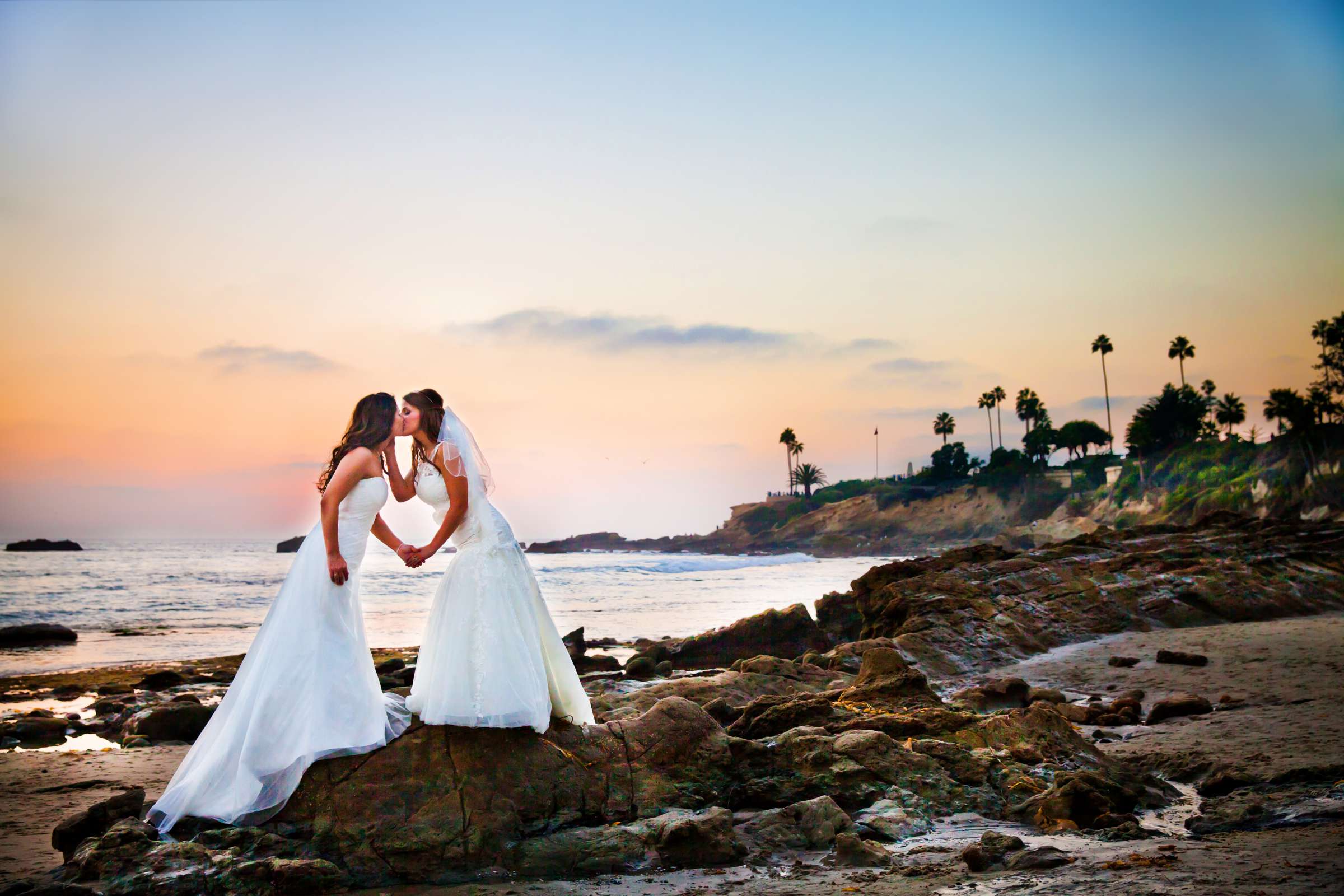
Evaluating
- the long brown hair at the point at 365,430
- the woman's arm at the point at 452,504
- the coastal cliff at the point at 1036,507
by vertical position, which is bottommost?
the coastal cliff at the point at 1036,507

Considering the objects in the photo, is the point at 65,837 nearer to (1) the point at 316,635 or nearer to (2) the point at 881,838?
(1) the point at 316,635

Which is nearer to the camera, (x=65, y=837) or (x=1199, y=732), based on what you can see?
(x=65, y=837)

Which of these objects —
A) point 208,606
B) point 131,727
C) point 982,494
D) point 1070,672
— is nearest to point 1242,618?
point 1070,672

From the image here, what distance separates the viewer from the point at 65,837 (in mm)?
6398

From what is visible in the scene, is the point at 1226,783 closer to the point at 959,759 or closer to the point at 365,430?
the point at 959,759

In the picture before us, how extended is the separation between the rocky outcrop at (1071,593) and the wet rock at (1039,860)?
1021 centimetres

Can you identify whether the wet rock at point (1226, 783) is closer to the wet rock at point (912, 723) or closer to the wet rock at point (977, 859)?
the wet rock at point (912, 723)

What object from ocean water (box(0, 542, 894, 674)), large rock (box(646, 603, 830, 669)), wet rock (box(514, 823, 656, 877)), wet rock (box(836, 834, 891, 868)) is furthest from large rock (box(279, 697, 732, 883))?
large rock (box(646, 603, 830, 669))

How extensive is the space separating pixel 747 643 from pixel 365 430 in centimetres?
1491

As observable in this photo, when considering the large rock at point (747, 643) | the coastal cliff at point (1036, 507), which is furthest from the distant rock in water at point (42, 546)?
the large rock at point (747, 643)

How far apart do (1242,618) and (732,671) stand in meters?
11.9

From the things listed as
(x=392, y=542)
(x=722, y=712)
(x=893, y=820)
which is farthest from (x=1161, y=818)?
(x=392, y=542)

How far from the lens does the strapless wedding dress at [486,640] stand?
6.28 meters

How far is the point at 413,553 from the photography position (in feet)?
21.9
